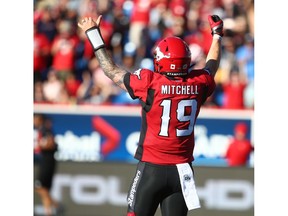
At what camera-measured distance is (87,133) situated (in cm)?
1150

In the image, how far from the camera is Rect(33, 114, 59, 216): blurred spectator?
450 inches

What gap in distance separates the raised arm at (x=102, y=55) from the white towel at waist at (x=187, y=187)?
0.76m

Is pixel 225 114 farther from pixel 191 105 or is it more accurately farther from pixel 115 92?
pixel 191 105

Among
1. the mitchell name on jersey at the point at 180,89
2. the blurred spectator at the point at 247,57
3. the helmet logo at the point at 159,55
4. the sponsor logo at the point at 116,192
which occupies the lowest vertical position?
the sponsor logo at the point at 116,192

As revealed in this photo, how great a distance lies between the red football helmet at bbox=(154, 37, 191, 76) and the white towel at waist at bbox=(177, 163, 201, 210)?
2.40 feet

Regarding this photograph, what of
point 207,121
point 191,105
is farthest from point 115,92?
point 191,105

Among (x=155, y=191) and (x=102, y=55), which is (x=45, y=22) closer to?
(x=102, y=55)

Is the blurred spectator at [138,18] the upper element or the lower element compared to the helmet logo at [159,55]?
upper

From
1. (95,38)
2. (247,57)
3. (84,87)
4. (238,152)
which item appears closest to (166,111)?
(95,38)

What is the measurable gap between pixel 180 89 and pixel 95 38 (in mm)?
792

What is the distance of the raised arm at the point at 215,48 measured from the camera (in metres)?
6.52

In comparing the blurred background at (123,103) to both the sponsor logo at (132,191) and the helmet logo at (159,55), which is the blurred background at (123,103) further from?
the helmet logo at (159,55)

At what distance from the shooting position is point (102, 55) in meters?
6.22

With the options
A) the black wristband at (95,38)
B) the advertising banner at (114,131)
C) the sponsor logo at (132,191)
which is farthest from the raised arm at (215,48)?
the advertising banner at (114,131)
